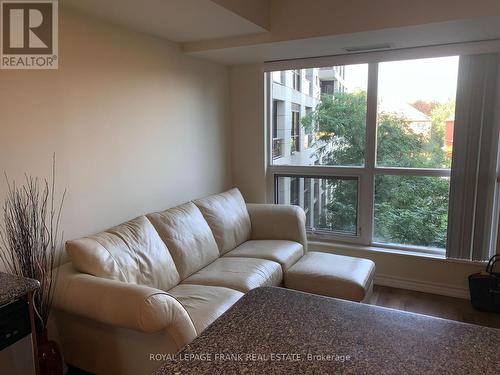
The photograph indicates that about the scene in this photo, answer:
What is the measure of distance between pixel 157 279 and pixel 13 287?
982mm

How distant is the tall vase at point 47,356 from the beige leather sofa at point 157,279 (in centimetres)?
16

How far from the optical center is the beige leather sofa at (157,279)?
1.81 metres

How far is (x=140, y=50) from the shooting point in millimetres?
2758

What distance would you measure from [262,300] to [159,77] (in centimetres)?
232

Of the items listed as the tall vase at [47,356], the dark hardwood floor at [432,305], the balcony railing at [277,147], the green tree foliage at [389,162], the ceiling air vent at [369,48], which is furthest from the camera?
the balcony railing at [277,147]

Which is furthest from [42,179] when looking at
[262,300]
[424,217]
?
[424,217]

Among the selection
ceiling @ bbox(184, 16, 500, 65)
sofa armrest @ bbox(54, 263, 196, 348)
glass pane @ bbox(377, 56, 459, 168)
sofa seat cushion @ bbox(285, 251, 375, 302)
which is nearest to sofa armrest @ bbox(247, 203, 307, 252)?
sofa seat cushion @ bbox(285, 251, 375, 302)

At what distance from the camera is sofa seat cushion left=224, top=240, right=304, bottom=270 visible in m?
2.96

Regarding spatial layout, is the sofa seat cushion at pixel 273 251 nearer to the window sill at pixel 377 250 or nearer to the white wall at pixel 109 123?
the window sill at pixel 377 250

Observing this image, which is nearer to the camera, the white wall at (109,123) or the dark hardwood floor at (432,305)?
the white wall at (109,123)

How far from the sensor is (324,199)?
3.87 m

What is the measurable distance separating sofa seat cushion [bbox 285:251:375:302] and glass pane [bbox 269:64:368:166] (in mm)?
1152

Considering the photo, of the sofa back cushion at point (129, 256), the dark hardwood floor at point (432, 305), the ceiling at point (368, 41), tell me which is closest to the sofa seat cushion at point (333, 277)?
the dark hardwood floor at point (432, 305)

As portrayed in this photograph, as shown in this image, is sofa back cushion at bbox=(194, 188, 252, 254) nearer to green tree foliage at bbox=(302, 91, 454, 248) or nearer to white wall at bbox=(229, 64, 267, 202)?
white wall at bbox=(229, 64, 267, 202)
